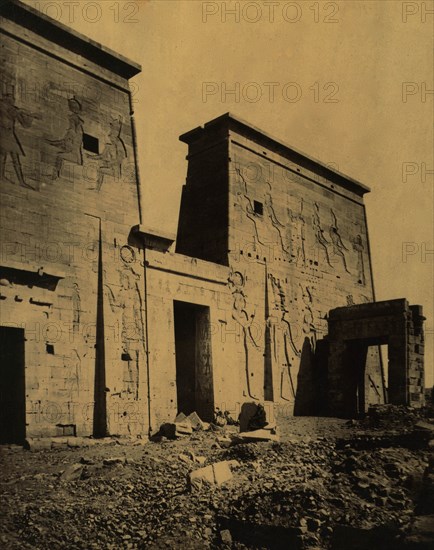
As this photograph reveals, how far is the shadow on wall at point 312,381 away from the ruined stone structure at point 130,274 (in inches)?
2.0

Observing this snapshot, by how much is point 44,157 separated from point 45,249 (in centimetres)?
169

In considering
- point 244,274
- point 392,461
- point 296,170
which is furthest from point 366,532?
point 296,170

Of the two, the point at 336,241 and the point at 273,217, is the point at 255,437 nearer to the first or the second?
the point at 273,217

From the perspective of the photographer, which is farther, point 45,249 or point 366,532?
point 45,249

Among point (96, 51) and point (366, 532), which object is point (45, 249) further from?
point (366, 532)

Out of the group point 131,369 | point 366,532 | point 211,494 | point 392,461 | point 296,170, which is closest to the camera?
point 366,532

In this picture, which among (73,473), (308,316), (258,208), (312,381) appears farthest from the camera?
(308,316)

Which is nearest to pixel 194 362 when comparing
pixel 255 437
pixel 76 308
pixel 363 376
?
pixel 76 308

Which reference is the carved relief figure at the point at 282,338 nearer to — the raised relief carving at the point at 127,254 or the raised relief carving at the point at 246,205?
the raised relief carving at the point at 246,205

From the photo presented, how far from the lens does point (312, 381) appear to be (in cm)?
1700

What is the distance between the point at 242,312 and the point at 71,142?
5623mm

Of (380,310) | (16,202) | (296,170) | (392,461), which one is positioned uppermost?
(296,170)

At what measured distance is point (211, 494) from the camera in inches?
301

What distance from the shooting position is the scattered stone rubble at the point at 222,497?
6.54 m
